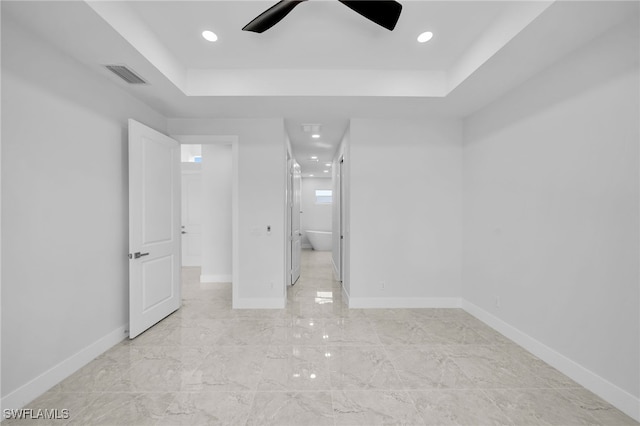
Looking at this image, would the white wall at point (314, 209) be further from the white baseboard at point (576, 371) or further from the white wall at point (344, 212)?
the white baseboard at point (576, 371)

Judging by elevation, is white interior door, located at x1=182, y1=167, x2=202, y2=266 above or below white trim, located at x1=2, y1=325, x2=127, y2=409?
above

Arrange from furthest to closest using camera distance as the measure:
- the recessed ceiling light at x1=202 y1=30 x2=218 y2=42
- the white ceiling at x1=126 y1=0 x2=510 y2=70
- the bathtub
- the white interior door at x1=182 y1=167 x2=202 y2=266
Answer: the bathtub
the white interior door at x1=182 y1=167 x2=202 y2=266
the recessed ceiling light at x1=202 y1=30 x2=218 y2=42
the white ceiling at x1=126 y1=0 x2=510 y2=70

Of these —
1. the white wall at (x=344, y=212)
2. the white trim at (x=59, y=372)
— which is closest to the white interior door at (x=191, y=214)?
the white wall at (x=344, y=212)

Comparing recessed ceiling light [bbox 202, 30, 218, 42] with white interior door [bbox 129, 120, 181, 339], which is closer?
recessed ceiling light [bbox 202, 30, 218, 42]

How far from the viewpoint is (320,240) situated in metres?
8.67

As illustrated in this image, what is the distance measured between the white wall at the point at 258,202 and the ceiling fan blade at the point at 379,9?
1.98m

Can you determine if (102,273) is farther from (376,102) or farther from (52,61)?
(376,102)

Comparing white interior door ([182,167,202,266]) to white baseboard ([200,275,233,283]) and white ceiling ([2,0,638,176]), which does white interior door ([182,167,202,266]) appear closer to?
white baseboard ([200,275,233,283])

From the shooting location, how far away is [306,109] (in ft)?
10.5

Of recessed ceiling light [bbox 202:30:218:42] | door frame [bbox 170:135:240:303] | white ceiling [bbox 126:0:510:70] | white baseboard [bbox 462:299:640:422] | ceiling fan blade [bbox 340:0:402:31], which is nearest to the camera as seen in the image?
ceiling fan blade [bbox 340:0:402:31]

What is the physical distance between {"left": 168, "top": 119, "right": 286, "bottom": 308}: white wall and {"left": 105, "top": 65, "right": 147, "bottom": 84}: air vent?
3.37 feet

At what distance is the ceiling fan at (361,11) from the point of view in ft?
5.15

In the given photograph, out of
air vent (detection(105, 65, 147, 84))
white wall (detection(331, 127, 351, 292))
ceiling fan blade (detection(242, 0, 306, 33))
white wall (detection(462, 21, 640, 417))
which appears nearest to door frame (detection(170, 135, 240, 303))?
air vent (detection(105, 65, 147, 84))

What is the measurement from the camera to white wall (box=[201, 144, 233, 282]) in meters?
4.77
